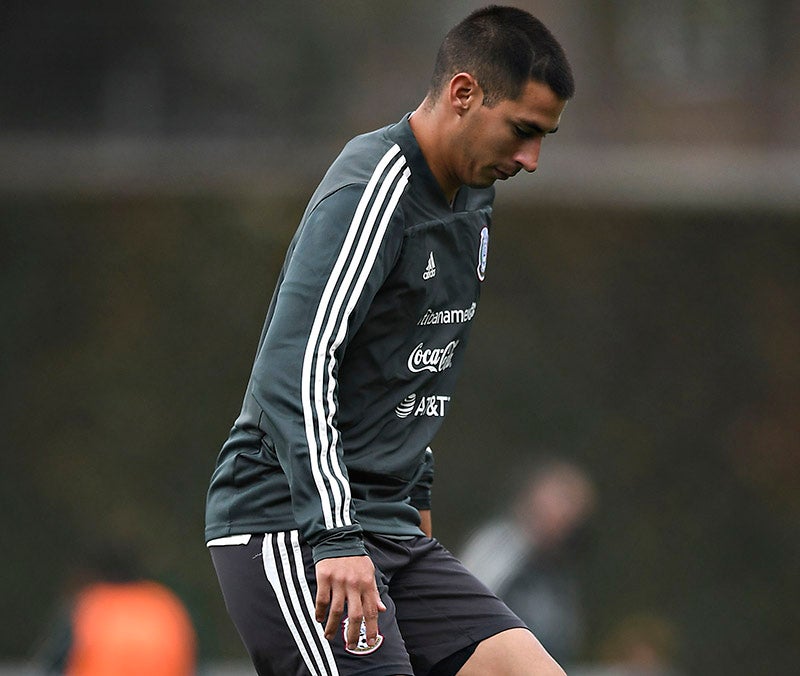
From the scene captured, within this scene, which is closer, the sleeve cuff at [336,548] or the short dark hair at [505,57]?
the sleeve cuff at [336,548]

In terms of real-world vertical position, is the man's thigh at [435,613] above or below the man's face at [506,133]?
below

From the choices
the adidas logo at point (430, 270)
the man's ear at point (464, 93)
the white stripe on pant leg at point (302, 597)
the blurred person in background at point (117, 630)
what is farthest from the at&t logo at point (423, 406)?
the blurred person in background at point (117, 630)

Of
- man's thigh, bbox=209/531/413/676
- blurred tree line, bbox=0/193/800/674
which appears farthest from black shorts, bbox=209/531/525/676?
blurred tree line, bbox=0/193/800/674

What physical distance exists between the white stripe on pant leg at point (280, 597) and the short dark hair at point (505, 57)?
1281mm

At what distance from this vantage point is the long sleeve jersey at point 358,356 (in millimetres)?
3619

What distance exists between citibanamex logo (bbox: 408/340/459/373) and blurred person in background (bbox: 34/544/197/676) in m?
5.05

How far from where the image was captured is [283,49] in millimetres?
13719

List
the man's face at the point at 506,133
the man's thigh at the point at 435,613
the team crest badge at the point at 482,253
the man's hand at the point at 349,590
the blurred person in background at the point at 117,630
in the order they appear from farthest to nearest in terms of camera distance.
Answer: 1. the blurred person in background at the point at 117,630
2. the team crest badge at the point at 482,253
3. the man's thigh at the point at 435,613
4. the man's face at the point at 506,133
5. the man's hand at the point at 349,590

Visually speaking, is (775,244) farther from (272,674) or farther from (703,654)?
(272,674)

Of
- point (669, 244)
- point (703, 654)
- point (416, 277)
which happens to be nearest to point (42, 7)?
point (669, 244)

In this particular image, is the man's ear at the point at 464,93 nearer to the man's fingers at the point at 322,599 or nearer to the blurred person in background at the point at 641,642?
the man's fingers at the point at 322,599

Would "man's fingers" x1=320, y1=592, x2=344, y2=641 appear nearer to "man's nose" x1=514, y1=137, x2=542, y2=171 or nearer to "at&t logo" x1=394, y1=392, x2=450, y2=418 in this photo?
"at&t logo" x1=394, y1=392, x2=450, y2=418

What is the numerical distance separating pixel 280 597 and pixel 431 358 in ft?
2.48

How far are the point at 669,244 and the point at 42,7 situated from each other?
5.86 metres
